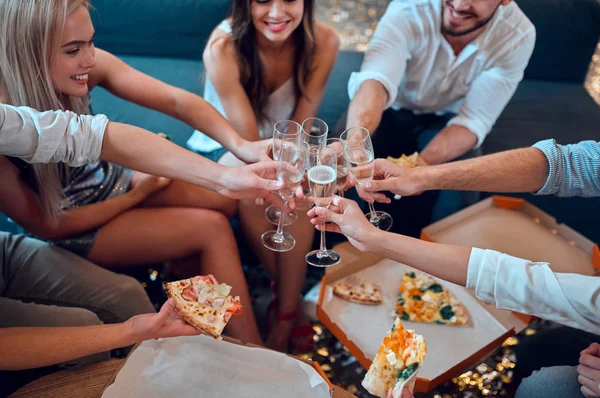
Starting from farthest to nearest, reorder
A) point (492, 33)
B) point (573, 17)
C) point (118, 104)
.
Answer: point (573, 17)
point (118, 104)
point (492, 33)

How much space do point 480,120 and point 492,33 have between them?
1.13ft

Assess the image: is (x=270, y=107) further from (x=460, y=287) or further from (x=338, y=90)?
(x=460, y=287)

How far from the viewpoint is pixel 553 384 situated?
1495 millimetres

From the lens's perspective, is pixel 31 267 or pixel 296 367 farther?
pixel 31 267

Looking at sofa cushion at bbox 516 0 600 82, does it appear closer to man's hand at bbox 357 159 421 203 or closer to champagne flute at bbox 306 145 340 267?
man's hand at bbox 357 159 421 203

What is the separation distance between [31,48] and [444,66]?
5.16ft

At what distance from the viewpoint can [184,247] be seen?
6.24 feet

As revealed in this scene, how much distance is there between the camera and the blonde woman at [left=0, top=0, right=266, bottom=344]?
1514 millimetres

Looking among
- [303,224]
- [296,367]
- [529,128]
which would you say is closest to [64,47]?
[303,224]

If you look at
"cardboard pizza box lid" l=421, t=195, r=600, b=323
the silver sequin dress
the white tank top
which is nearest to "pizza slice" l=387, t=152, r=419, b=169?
"cardboard pizza box lid" l=421, t=195, r=600, b=323

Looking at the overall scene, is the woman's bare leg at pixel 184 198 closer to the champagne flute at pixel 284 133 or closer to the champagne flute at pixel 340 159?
the champagne flute at pixel 284 133

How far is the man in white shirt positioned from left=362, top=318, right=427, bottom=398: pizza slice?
0.95 m

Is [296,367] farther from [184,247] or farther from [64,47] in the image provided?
[64,47]

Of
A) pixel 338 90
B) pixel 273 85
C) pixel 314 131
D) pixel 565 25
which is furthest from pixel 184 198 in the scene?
pixel 565 25
